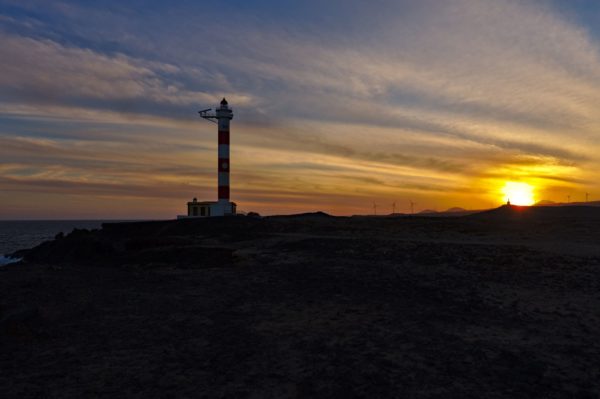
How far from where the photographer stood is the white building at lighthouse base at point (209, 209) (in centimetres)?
5531

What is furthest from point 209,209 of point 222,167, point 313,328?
point 313,328

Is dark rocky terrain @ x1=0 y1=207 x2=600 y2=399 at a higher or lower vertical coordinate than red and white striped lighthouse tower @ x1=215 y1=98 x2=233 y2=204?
lower

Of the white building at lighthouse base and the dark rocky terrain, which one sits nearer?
the dark rocky terrain

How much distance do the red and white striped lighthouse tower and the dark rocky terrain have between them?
108 feet

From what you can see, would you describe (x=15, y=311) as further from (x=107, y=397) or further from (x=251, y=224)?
(x=251, y=224)

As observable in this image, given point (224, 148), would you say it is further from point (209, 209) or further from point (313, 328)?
point (313, 328)

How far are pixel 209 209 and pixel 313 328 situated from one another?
1862 inches

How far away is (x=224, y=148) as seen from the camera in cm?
5562

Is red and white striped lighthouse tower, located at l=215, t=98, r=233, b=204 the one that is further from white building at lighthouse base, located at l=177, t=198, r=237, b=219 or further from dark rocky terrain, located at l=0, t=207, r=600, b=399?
dark rocky terrain, located at l=0, t=207, r=600, b=399

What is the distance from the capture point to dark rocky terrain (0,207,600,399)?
7.59 m

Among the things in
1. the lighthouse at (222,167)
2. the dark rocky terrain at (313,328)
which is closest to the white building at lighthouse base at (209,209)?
the lighthouse at (222,167)

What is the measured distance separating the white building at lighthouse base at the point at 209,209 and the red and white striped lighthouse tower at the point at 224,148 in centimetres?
60

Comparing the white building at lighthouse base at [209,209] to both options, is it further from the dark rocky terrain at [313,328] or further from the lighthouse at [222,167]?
the dark rocky terrain at [313,328]

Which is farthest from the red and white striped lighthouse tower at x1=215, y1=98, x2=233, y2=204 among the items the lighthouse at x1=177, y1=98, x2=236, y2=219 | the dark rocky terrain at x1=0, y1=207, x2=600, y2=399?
the dark rocky terrain at x1=0, y1=207, x2=600, y2=399
